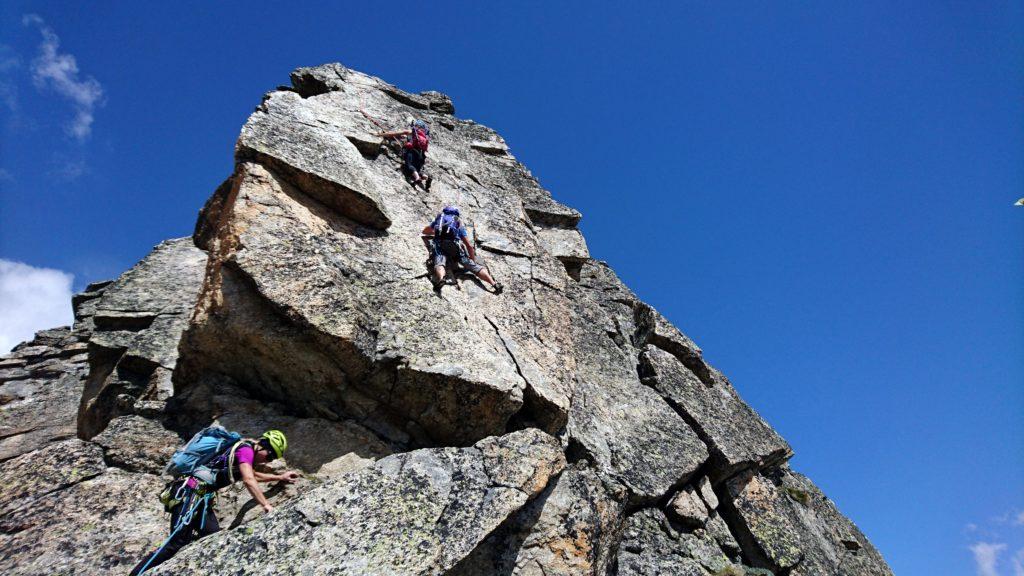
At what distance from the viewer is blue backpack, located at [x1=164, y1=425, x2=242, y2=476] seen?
26.8 feet

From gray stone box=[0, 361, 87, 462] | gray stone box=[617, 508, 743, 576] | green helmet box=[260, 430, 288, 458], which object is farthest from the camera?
gray stone box=[0, 361, 87, 462]

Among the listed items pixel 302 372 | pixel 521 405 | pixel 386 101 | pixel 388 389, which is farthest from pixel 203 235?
pixel 521 405

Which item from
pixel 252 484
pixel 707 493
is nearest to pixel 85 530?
pixel 252 484

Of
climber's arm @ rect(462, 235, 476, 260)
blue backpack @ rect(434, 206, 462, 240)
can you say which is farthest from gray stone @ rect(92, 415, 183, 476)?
climber's arm @ rect(462, 235, 476, 260)

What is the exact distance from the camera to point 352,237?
40.4ft

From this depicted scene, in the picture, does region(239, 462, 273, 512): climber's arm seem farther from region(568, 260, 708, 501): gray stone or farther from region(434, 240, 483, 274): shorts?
region(568, 260, 708, 501): gray stone

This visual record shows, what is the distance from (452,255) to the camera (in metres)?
13.5

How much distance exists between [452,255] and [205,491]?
296 inches

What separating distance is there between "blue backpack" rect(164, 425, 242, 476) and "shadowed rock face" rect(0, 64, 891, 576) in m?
1.14

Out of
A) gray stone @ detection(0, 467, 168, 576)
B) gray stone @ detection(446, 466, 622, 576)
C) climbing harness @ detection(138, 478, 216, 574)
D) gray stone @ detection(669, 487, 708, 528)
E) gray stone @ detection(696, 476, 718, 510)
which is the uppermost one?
gray stone @ detection(696, 476, 718, 510)

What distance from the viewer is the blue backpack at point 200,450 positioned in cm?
816

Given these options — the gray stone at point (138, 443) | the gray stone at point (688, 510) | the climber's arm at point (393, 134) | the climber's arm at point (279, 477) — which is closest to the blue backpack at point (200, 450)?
the climber's arm at point (279, 477)

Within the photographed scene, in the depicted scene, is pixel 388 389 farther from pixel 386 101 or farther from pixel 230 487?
pixel 386 101

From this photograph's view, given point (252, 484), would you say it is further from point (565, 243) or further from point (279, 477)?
point (565, 243)
